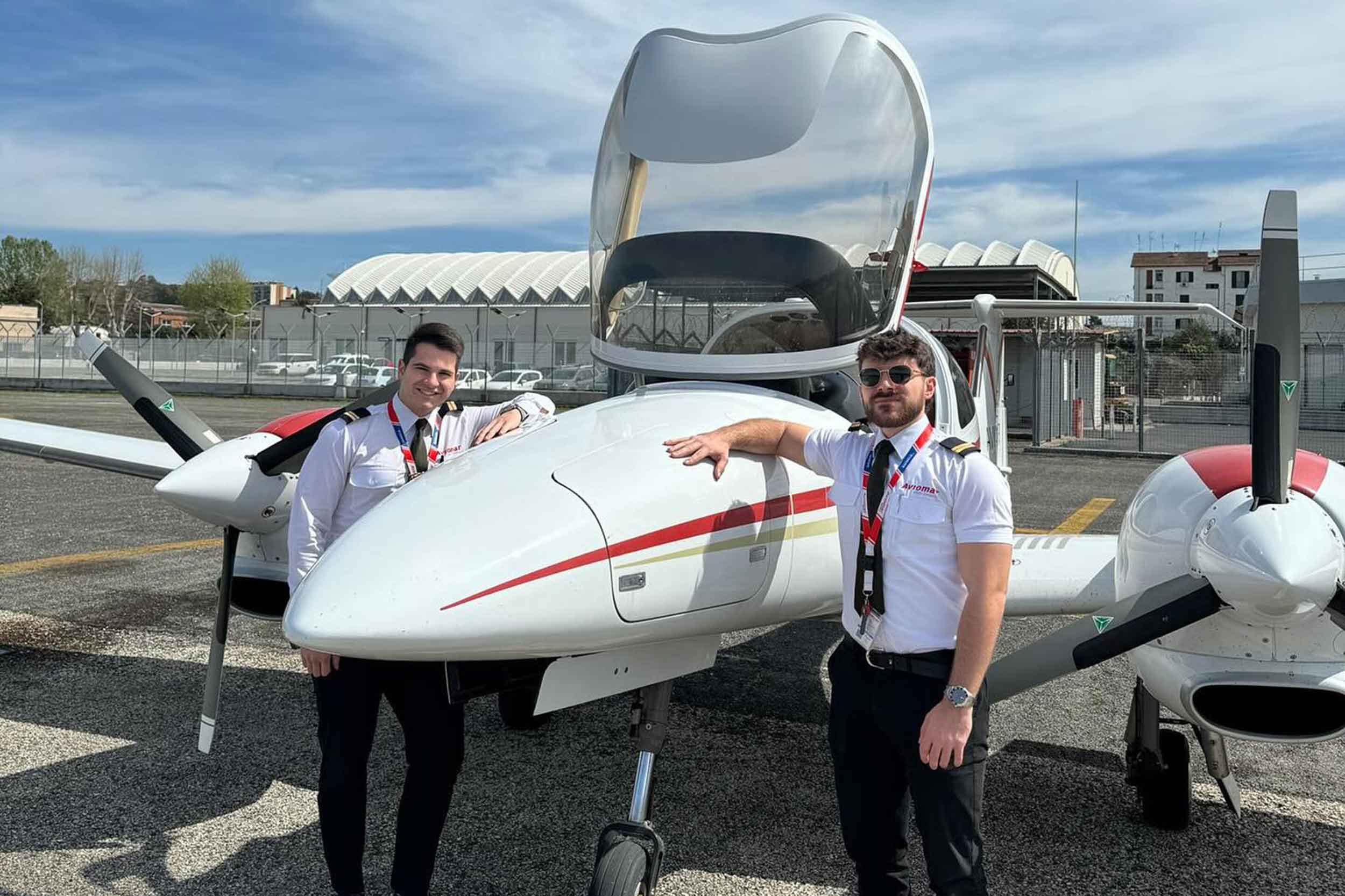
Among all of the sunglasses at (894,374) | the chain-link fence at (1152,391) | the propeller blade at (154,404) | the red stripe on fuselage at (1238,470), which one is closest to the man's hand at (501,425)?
the sunglasses at (894,374)

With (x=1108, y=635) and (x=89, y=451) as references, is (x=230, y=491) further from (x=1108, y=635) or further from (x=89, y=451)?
(x=1108, y=635)

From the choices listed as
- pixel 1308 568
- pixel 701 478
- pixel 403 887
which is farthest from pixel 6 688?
pixel 1308 568

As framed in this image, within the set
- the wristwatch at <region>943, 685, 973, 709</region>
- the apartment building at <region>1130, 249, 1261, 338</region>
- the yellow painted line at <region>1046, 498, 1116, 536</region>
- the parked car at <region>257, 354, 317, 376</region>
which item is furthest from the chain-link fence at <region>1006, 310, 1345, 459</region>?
the apartment building at <region>1130, 249, 1261, 338</region>

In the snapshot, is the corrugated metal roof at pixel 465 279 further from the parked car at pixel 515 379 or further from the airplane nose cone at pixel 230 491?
the airplane nose cone at pixel 230 491

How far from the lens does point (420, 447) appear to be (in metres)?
3.72

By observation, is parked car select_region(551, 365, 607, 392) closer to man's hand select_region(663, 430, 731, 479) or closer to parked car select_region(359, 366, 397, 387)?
parked car select_region(359, 366, 397, 387)

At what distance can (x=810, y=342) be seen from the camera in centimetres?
445

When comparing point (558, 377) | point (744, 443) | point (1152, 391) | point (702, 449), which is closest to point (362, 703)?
point (702, 449)

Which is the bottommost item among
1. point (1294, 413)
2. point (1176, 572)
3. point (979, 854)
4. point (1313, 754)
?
point (1313, 754)

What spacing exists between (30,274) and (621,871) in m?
101

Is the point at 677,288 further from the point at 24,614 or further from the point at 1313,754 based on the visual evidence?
the point at 24,614

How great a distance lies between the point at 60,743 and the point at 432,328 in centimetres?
314

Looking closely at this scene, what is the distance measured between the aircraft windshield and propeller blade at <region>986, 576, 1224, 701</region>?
5.01 feet

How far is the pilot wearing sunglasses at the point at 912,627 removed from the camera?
2.83m
